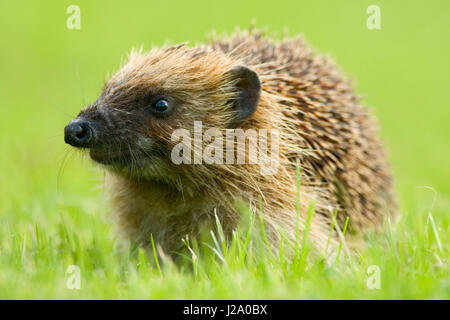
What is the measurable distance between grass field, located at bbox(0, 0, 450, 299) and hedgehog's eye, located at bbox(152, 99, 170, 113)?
1247mm

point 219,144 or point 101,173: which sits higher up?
point 219,144

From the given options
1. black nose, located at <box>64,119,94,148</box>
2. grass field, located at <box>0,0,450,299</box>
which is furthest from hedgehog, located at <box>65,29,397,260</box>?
grass field, located at <box>0,0,450,299</box>

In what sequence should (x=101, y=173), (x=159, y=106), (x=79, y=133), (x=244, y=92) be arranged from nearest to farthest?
1. (x=79, y=133)
2. (x=159, y=106)
3. (x=244, y=92)
4. (x=101, y=173)

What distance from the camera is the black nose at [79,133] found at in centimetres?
623

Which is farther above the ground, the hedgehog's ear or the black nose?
the hedgehog's ear

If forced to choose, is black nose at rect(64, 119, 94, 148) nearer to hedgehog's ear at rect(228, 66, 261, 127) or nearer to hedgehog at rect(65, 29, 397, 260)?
hedgehog at rect(65, 29, 397, 260)

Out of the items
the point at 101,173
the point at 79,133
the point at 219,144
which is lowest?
the point at 101,173

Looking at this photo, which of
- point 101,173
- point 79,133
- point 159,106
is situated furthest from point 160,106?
point 101,173

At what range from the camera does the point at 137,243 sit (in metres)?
7.33

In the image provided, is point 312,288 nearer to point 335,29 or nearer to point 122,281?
point 122,281

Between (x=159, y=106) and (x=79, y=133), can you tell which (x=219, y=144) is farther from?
(x=79, y=133)

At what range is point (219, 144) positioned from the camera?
671 centimetres

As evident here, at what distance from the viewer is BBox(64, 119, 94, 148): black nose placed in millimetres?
6227

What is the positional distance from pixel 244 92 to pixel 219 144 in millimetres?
677
